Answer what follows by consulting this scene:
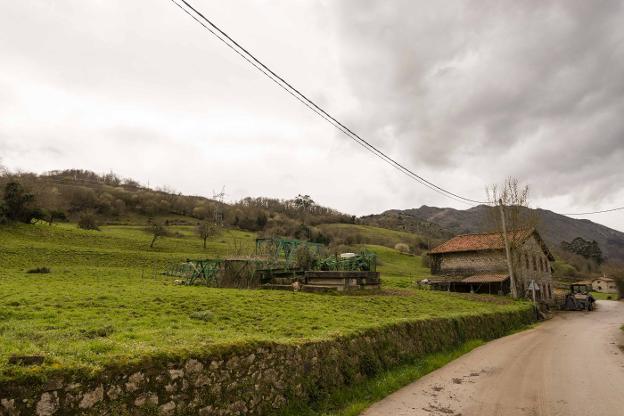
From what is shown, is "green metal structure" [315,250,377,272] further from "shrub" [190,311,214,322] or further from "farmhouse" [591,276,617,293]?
"farmhouse" [591,276,617,293]

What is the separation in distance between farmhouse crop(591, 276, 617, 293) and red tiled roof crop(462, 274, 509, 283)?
73.1 metres

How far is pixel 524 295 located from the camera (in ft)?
132

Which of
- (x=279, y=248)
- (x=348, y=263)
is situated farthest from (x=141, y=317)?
(x=348, y=263)

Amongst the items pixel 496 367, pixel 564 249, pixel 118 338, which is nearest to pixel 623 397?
pixel 496 367

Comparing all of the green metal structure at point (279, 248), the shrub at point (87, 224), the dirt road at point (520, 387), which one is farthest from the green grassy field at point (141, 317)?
the shrub at point (87, 224)

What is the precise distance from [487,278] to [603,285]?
7707cm

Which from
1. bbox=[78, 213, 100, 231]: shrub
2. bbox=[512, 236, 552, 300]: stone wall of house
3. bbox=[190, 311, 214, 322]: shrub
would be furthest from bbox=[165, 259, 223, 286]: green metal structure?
bbox=[78, 213, 100, 231]: shrub

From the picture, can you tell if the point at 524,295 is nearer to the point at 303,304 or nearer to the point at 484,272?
the point at 484,272

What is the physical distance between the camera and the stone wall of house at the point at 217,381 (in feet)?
15.1

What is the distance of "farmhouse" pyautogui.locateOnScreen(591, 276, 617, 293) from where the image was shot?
92.9 meters

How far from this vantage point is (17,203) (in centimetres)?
4581

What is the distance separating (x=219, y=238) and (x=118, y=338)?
207ft

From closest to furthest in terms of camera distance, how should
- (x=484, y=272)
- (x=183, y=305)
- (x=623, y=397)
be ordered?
(x=623, y=397), (x=183, y=305), (x=484, y=272)

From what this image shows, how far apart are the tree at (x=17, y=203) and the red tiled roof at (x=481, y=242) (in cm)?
5094
